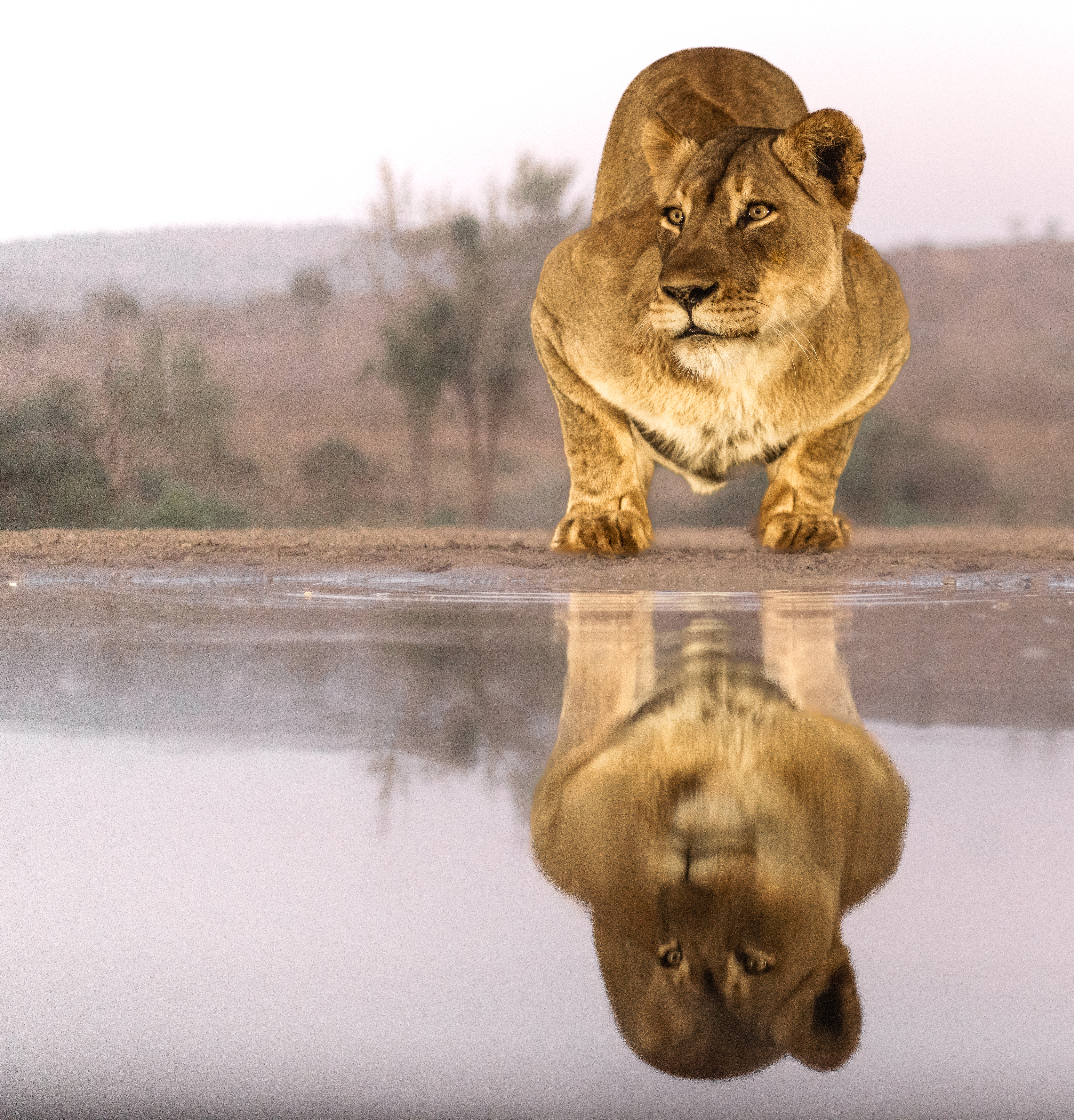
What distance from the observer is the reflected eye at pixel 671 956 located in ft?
3.90

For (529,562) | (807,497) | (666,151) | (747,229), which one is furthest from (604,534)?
(666,151)

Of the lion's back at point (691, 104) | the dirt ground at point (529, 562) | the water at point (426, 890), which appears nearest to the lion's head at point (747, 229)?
the dirt ground at point (529, 562)

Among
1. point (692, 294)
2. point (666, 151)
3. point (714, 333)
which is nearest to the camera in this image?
point (692, 294)

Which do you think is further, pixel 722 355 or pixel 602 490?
pixel 602 490

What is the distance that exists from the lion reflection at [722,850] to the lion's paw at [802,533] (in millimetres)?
3045

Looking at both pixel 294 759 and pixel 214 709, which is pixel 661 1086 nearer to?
pixel 294 759

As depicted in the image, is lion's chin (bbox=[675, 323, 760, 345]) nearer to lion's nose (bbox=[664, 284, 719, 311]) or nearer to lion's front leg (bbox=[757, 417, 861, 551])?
lion's nose (bbox=[664, 284, 719, 311])

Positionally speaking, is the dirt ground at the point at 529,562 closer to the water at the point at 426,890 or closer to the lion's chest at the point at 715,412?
the lion's chest at the point at 715,412

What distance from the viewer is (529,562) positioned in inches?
192

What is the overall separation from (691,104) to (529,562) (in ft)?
9.01

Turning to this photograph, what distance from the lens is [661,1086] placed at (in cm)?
107

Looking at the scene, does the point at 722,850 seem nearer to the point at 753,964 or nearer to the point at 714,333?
the point at 753,964

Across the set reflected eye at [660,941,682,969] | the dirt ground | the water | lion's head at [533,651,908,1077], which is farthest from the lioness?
reflected eye at [660,941,682,969]

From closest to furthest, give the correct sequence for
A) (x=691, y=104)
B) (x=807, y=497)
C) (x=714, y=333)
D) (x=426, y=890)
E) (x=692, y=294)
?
(x=426, y=890)
(x=692, y=294)
(x=714, y=333)
(x=807, y=497)
(x=691, y=104)
